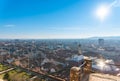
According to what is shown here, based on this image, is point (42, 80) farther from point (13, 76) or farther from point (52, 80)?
point (13, 76)

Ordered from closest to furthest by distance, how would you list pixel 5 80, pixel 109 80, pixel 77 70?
pixel 77 70 → pixel 109 80 → pixel 5 80

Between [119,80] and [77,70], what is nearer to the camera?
[77,70]

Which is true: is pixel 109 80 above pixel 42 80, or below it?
above

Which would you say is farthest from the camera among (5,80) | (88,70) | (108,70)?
(108,70)

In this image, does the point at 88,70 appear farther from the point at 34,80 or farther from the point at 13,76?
the point at 13,76

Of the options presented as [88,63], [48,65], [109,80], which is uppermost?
[88,63]

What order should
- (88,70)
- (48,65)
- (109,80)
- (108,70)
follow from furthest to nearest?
(48,65) < (108,70) < (88,70) < (109,80)

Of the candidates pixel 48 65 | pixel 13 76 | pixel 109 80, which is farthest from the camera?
pixel 48 65

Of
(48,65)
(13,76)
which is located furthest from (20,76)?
(48,65)

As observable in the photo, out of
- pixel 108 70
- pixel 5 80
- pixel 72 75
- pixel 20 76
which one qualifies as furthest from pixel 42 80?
pixel 72 75
